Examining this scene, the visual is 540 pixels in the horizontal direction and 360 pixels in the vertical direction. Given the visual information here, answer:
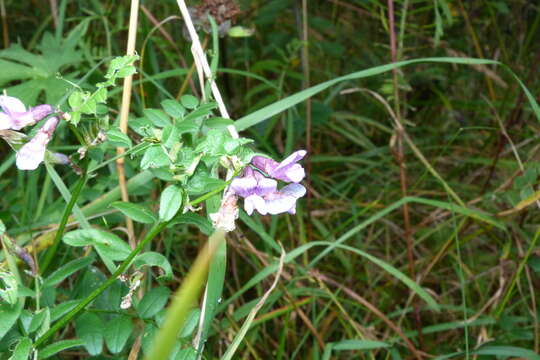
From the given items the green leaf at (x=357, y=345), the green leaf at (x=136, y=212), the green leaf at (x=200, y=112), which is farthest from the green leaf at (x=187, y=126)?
the green leaf at (x=357, y=345)

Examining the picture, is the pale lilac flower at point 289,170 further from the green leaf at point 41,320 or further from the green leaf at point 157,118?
the green leaf at point 41,320

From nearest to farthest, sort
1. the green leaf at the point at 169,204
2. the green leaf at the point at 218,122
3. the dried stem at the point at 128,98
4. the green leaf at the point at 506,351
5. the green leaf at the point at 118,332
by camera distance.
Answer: the green leaf at the point at 169,204 < the green leaf at the point at 118,332 < the green leaf at the point at 218,122 < the dried stem at the point at 128,98 < the green leaf at the point at 506,351

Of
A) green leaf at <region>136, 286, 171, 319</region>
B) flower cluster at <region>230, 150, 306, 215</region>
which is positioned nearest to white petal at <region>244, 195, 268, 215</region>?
flower cluster at <region>230, 150, 306, 215</region>

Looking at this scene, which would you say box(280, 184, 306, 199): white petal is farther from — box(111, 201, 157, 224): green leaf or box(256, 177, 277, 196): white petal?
box(111, 201, 157, 224): green leaf

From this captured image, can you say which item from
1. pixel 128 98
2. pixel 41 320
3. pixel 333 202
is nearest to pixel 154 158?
pixel 41 320

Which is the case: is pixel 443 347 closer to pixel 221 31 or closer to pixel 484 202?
pixel 484 202

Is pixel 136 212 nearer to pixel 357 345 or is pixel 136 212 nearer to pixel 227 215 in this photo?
pixel 227 215

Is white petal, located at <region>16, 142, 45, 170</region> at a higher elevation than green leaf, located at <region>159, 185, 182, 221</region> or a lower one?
higher
